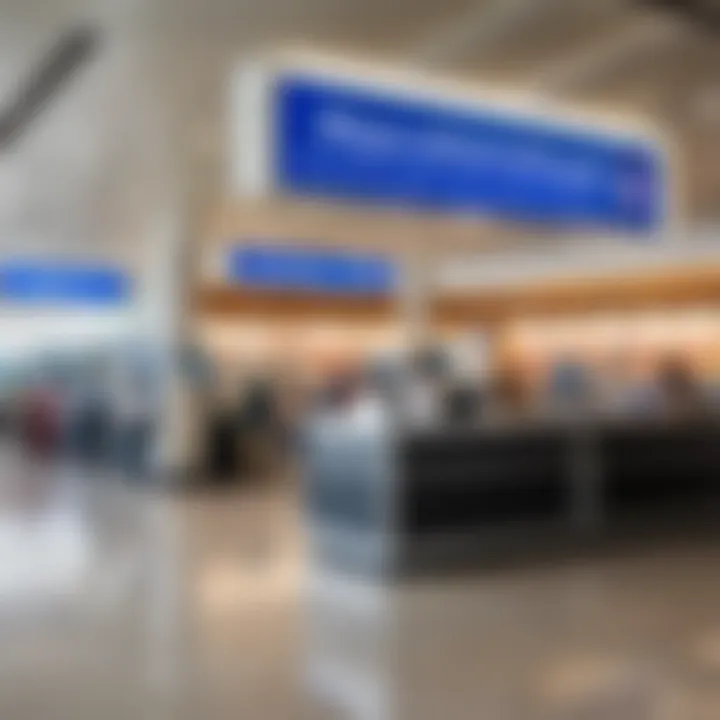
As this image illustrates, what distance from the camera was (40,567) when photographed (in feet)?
25.5

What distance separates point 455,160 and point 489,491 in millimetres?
3064

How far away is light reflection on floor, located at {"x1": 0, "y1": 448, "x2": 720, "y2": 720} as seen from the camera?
4512mm

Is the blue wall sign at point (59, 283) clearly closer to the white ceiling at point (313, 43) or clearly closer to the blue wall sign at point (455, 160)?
the white ceiling at point (313, 43)

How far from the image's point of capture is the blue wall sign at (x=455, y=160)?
5.38 metres

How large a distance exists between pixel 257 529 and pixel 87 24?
5.14m

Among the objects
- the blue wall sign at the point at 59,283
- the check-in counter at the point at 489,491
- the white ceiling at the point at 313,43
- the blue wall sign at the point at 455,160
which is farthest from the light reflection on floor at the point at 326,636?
the blue wall sign at the point at 59,283

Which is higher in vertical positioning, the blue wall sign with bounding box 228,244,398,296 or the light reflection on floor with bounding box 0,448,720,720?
the blue wall sign with bounding box 228,244,398,296

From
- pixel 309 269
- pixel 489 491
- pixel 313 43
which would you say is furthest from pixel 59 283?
pixel 313 43

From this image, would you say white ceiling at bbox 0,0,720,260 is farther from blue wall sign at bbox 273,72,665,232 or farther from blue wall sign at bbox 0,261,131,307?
blue wall sign at bbox 0,261,131,307

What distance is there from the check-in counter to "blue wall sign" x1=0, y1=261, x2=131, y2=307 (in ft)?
35.9

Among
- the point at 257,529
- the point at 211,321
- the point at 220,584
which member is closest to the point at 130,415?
the point at 211,321

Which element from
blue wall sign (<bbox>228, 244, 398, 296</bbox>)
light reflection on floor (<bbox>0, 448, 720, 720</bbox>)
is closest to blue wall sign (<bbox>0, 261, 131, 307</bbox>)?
blue wall sign (<bbox>228, 244, 398, 296</bbox>)

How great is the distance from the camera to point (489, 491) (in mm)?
8070

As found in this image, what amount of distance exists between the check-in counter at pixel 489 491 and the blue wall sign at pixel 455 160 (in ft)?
6.62
